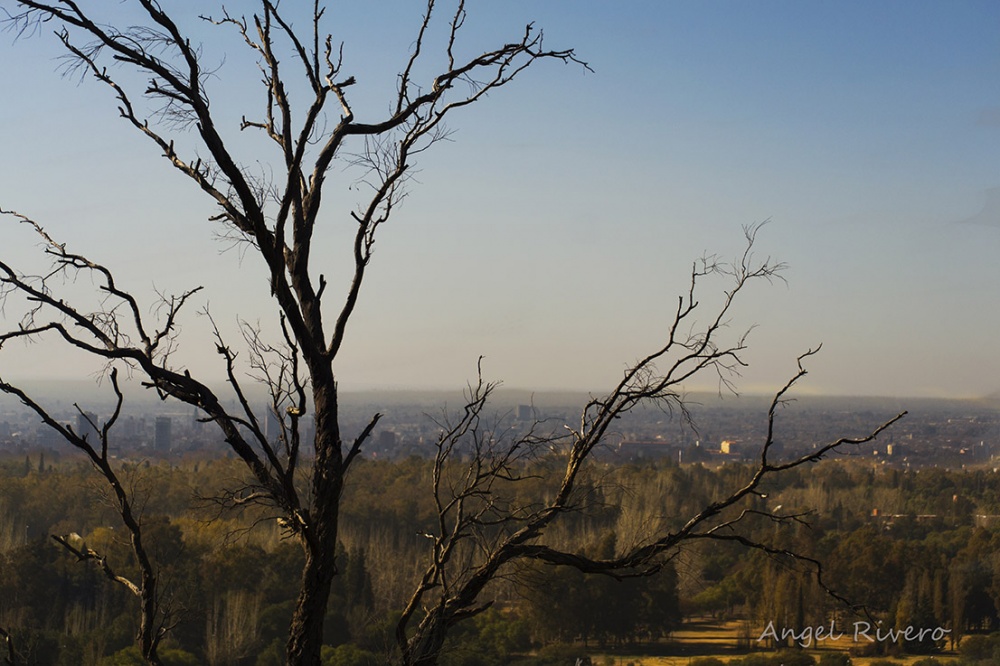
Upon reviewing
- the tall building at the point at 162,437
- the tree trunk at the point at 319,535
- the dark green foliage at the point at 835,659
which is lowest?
the dark green foliage at the point at 835,659

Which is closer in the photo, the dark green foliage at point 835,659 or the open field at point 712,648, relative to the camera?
the dark green foliage at point 835,659

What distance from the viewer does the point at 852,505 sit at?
52.8 metres

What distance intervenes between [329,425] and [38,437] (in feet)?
182

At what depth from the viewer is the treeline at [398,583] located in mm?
26922

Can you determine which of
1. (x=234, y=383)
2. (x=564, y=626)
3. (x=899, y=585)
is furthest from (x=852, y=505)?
(x=234, y=383)

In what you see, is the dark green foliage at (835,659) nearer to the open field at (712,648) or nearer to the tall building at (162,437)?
the open field at (712,648)

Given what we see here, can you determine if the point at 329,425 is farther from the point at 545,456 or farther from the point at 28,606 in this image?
the point at 28,606

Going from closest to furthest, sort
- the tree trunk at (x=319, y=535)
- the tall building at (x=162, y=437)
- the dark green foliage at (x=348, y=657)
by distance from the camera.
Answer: the tree trunk at (x=319, y=535), the dark green foliage at (x=348, y=657), the tall building at (x=162, y=437)
